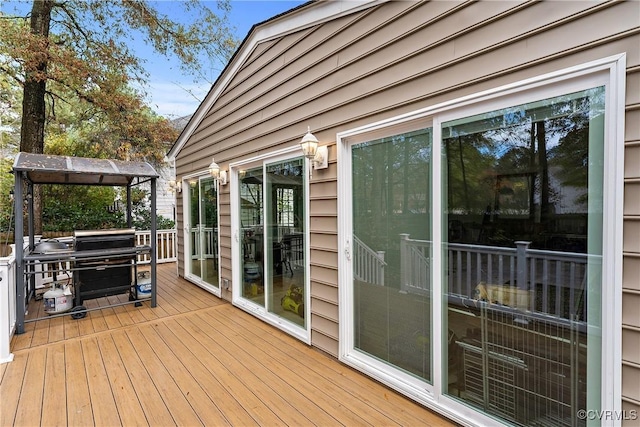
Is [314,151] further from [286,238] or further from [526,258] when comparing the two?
[526,258]

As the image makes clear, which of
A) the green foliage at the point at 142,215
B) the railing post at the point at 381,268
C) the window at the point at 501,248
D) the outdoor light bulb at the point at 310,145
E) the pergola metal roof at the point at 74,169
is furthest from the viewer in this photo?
the green foliage at the point at 142,215

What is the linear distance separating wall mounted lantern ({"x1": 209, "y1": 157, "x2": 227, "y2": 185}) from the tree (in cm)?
528

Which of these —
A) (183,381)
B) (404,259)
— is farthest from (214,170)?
(404,259)

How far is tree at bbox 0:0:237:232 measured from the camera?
7.23 metres

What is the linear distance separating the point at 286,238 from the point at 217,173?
6.49 feet

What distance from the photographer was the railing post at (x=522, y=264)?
1811 mm

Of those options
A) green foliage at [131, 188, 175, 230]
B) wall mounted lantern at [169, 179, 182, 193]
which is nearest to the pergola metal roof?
wall mounted lantern at [169, 179, 182, 193]

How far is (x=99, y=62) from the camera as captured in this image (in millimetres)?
8625

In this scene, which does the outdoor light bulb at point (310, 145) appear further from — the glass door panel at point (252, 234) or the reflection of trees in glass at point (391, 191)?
the glass door panel at point (252, 234)

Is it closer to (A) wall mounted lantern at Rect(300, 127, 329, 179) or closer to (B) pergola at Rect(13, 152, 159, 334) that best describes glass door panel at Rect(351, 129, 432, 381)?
(A) wall mounted lantern at Rect(300, 127, 329, 179)

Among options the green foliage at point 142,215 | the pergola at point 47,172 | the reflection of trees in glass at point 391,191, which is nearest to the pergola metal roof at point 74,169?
the pergola at point 47,172

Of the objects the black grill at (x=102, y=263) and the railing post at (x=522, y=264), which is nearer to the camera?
the railing post at (x=522, y=264)

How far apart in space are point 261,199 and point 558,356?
3.29 meters

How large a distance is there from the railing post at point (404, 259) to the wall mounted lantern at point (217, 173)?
3.29m
